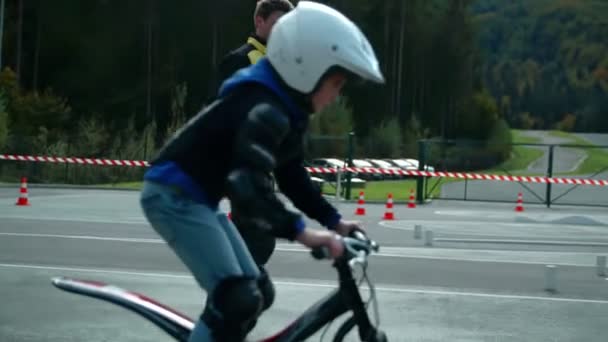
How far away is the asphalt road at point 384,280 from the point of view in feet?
25.7

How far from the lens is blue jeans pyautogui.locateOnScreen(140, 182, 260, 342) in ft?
13.9

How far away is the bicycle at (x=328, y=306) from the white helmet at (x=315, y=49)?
0.61m

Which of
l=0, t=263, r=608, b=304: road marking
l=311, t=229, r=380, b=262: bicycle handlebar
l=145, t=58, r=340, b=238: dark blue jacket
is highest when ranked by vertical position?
l=145, t=58, r=340, b=238: dark blue jacket

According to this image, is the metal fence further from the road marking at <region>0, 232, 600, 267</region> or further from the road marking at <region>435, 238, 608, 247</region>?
the road marking at <region>0, 232, 600, 267</region>

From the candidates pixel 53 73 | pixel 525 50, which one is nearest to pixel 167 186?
pixel 53 73

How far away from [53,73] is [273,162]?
5282cm

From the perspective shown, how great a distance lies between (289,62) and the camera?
4.17 m

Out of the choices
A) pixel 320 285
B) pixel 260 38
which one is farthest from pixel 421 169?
pixel 260 38

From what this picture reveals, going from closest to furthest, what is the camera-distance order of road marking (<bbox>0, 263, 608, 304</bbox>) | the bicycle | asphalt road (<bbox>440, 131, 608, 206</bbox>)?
1. the bicycle
2. road marking (<bbox>0, 263, 608, 304</bbox>)
3. asphalt road (<bbox>440, 131, 608, 206</bbox>)

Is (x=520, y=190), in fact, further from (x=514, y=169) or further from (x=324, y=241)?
(x=324, y=241)

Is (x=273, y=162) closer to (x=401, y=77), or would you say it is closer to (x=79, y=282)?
(x=79, y=282)

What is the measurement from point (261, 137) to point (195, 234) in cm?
53

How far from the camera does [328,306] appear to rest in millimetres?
4215

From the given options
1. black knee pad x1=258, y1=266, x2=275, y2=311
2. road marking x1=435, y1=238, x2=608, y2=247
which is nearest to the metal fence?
road marking x1=435, y1=238, x2=608, y2=247
